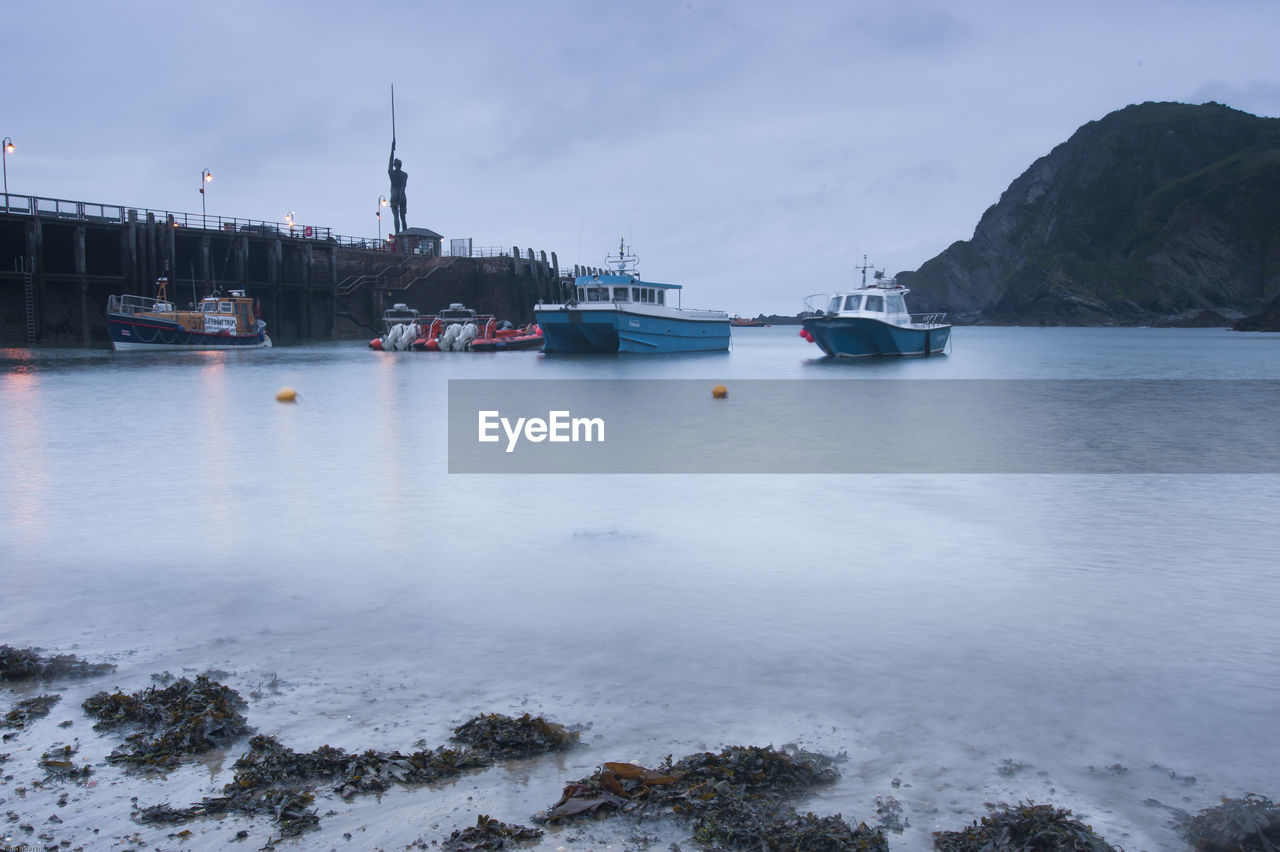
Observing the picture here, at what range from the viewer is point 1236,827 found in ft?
12.4

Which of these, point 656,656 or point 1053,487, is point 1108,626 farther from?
point 1053,487

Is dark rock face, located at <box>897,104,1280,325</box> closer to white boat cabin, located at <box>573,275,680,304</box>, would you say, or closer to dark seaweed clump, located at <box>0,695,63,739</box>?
white boat cabin, located at <box>573,275,680,304</box>

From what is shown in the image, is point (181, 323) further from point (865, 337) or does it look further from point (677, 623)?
point (677, 623)

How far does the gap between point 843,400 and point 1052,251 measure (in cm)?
17054

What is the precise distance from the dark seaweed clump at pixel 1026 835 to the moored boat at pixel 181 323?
4612cm

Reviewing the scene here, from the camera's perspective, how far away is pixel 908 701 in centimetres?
512

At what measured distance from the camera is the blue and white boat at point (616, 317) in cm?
4272

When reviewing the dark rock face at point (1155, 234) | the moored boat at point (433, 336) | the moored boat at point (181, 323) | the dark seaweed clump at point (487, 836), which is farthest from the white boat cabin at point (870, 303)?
the dark rock face at point (1155, 234)

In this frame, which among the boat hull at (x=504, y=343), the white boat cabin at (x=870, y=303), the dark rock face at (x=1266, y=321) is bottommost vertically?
the boat hull at (x=504, y=343)

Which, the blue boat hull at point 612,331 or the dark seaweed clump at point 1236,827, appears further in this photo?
the blue boat hull at point 612,331

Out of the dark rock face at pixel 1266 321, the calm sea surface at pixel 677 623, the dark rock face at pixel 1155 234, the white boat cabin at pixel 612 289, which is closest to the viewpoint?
the calm sea surface at pixel 677 623

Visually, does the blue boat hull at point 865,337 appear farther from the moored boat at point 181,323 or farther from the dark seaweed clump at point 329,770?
the dark seaweed clump at point 329,770

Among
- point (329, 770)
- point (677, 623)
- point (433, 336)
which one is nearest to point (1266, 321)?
point (433, 336)

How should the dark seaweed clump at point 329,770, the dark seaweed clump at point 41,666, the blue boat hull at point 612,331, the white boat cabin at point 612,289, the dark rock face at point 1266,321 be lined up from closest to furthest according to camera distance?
the dark seaweed clump at point 329,770 → the dark seaweed clump at point 41,666 → the white boat cabin at point 612,289 → the blue boat hull at point 612,331 → the dark rock face at point 1266,321
